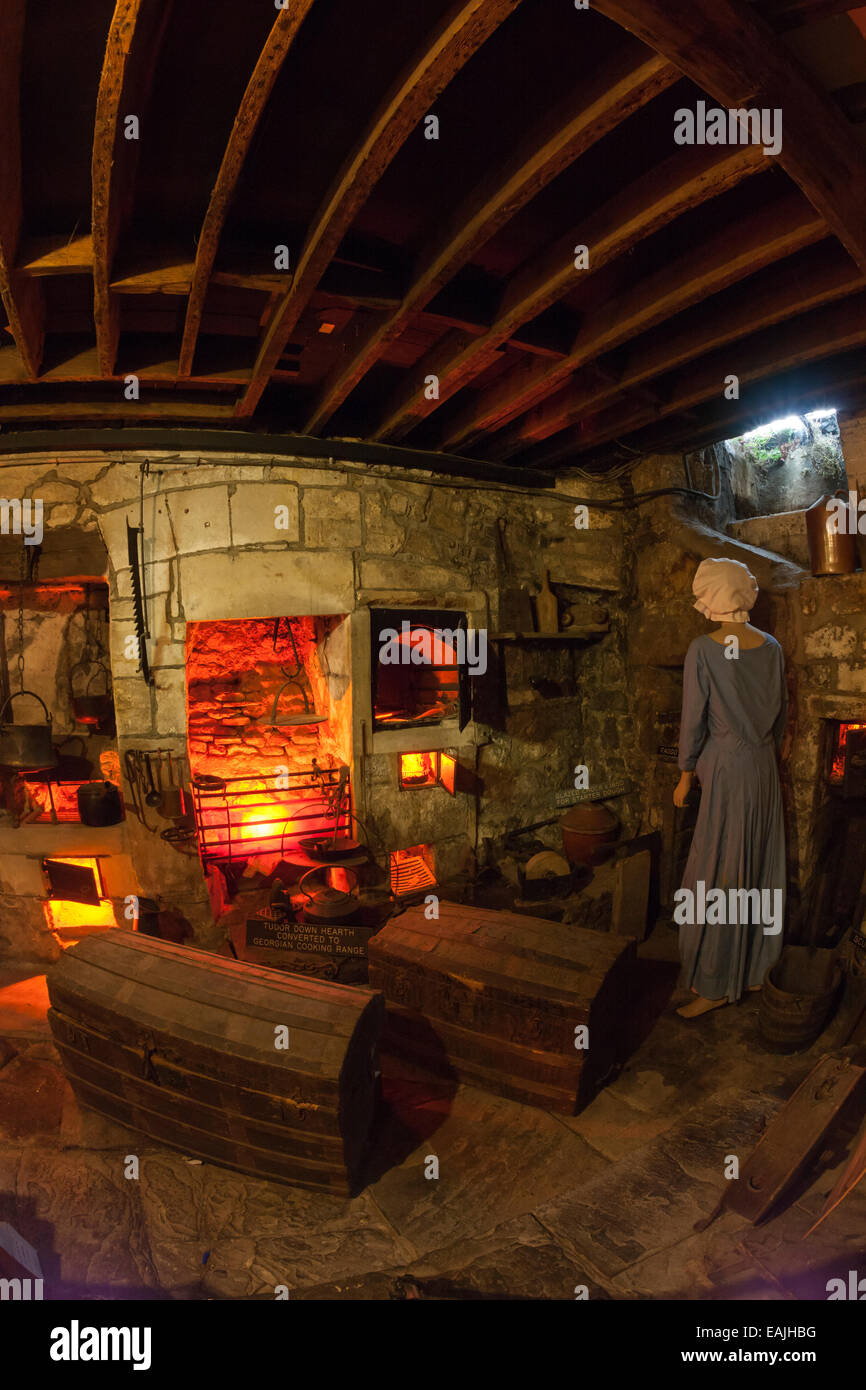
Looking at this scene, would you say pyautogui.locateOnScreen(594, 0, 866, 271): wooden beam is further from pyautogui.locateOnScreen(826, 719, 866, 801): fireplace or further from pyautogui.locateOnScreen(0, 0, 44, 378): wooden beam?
pyautogui.locateOnScreen(826, 719, 866, 801): fireplace

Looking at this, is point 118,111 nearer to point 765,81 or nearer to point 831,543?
point 765,81

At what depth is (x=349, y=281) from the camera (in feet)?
10.9

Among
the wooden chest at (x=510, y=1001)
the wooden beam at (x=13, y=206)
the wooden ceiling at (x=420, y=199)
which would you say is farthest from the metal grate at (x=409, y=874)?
the wooden beam at (x=13, y=206)

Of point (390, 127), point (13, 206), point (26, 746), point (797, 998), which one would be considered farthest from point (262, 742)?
point (390, 127)

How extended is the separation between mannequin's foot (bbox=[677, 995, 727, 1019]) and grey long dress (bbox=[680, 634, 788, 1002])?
0.15 ft

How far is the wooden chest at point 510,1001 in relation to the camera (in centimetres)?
352

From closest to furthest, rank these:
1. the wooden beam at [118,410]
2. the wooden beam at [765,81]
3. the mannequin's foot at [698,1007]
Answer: the wooden beam at [765,81]
the mannequin's foot at [698,1007]
the wooden beam at [118,410]

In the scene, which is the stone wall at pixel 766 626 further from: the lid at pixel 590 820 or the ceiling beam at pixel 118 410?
the ceiling beam at pixel 118 410

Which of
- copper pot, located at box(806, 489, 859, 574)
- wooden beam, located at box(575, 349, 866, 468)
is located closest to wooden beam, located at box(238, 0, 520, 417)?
wooden beam, located at box(575, 349, 866, 468)

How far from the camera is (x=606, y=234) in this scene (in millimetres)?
2918

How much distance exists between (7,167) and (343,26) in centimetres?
138

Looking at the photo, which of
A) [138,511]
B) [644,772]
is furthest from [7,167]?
[644,772]

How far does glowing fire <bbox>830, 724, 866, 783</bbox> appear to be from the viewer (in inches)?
207

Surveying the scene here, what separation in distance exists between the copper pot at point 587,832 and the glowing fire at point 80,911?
4.39m
